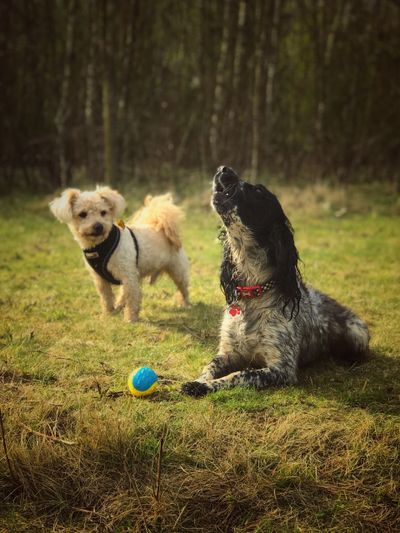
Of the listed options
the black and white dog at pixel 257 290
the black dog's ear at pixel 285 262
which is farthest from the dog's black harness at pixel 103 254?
the black dog's ear at pixel 285 262

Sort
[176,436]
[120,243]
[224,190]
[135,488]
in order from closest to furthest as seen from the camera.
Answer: [135,488] < [176,436] < [224,190] < [120,243]

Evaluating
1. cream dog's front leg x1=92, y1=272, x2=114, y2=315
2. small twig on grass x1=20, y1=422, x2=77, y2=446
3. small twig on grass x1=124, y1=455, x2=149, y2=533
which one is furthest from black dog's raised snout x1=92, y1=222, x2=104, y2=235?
small twig on grass x1=124, y1=455, x2=149, y2=533

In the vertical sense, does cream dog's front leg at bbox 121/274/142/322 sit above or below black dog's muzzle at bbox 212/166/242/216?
below

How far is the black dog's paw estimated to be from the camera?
12.2 ft

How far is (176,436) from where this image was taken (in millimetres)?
3162

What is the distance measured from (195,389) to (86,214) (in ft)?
8.95

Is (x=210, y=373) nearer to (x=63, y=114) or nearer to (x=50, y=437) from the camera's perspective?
(x=50, y=437)

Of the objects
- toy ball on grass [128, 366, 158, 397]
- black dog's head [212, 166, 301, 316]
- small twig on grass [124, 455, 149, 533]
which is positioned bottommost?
toy ball on grass [128, 366, 158, 397]

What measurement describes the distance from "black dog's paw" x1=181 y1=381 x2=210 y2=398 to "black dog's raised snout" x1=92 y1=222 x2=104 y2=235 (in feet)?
7.73

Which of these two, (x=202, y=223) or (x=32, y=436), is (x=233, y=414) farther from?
(x=202, y=223)

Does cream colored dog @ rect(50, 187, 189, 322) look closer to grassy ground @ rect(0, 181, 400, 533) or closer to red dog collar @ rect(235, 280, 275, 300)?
grassy ground @ rect(0, 181, 400, 533)

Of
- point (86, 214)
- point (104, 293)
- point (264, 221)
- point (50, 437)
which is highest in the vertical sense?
point (264, 221)

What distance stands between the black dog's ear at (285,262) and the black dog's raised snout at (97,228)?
2.17m

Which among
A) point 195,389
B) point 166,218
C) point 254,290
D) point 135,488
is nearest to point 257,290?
point 254,290
